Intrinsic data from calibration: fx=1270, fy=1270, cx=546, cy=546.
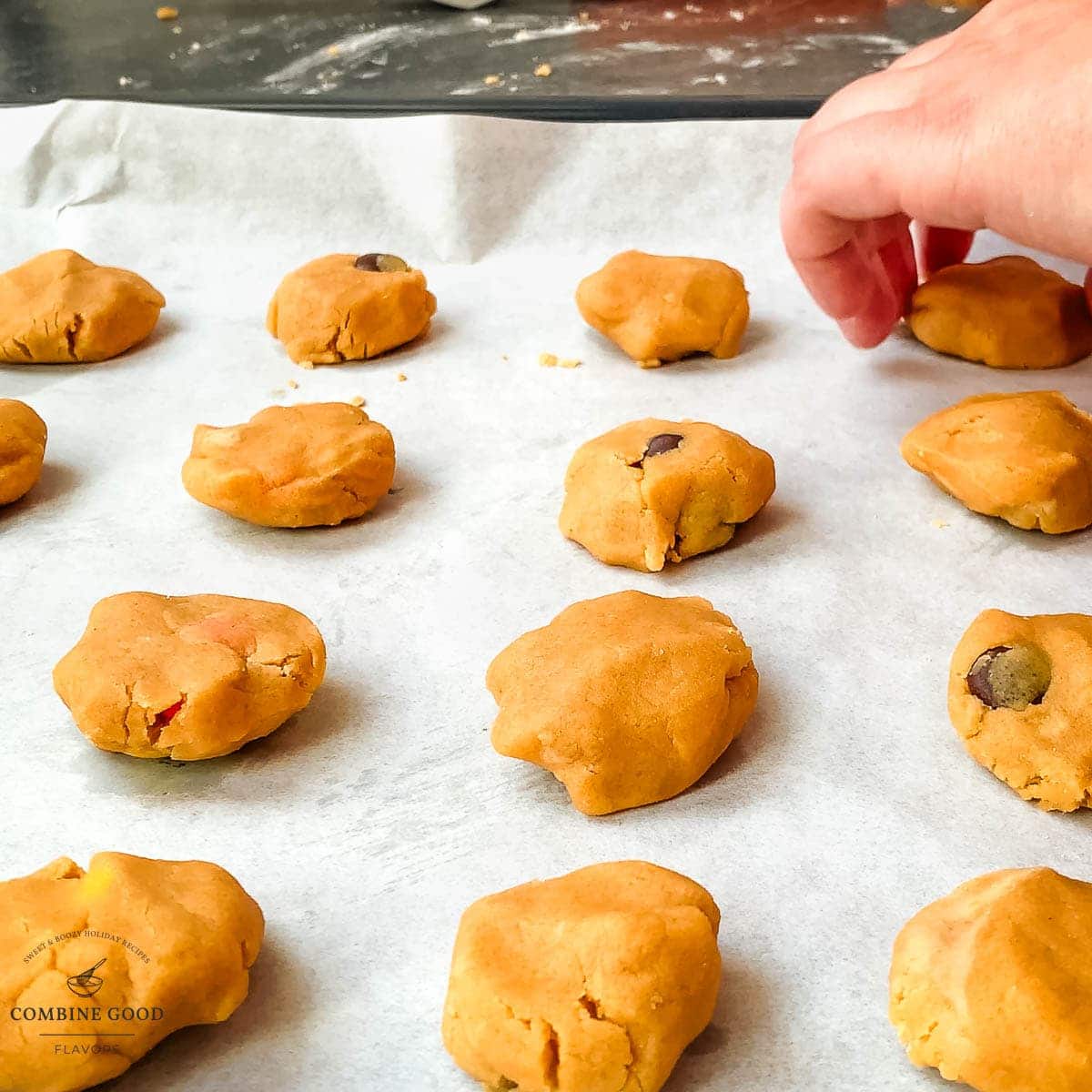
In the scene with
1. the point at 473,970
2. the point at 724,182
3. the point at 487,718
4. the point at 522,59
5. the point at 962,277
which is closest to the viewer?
the point at 473,970

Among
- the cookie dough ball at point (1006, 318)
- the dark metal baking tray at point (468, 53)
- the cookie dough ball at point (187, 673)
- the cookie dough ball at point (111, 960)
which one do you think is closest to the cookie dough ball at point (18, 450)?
the cookie dough ball at point (187, 673)

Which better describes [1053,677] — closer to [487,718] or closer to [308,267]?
[487,718]

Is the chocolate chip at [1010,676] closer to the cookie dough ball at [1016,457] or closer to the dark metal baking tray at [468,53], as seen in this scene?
the cookie dough ball at [1016,457]

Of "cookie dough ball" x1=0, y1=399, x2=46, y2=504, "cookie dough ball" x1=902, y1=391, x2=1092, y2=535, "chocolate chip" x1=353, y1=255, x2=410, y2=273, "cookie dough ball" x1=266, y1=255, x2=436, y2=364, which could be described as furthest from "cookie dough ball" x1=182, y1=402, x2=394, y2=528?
"cookie dough ball" x1=902, y1=391, x2=1092, y2=535

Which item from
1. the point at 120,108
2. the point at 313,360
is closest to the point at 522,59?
the point at 120,108

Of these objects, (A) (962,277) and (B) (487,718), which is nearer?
(B) (487,718)

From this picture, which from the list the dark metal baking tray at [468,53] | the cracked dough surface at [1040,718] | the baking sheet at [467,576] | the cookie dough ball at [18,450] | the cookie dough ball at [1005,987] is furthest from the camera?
the dark metal baking tray at [468,53]
